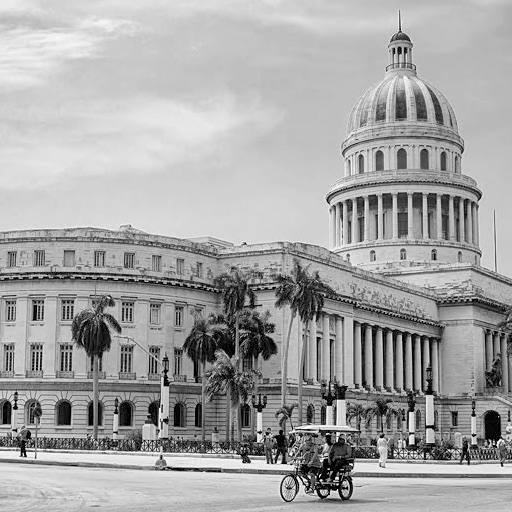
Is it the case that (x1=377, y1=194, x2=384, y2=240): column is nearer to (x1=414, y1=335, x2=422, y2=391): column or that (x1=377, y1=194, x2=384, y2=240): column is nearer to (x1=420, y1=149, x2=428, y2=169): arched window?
(x1=420, y1=149, x2=428, y2=169): arched window

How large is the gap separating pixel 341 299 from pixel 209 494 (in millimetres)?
73022

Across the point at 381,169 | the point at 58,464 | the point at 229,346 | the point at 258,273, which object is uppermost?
the point at 381,169

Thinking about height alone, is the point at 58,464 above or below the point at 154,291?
below

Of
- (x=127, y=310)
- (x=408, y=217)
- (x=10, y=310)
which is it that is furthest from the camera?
(x=408, y=217)

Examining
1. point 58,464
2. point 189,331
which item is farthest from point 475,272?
point 58,464

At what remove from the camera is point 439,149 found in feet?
479

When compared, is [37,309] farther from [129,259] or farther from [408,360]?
[408,360]

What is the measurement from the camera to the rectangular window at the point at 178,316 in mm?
97919

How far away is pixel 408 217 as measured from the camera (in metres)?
143

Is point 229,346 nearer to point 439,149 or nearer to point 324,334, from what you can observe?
point 324,334

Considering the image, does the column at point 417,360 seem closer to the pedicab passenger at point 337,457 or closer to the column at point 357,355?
the column at point 357,355

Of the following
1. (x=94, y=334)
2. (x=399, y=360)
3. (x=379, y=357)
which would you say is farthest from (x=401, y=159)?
(x=94, y=334)

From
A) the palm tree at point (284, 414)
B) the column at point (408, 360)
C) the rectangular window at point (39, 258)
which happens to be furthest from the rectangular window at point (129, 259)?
the column at point (408, 360)

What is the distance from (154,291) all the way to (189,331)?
528 centimetres
